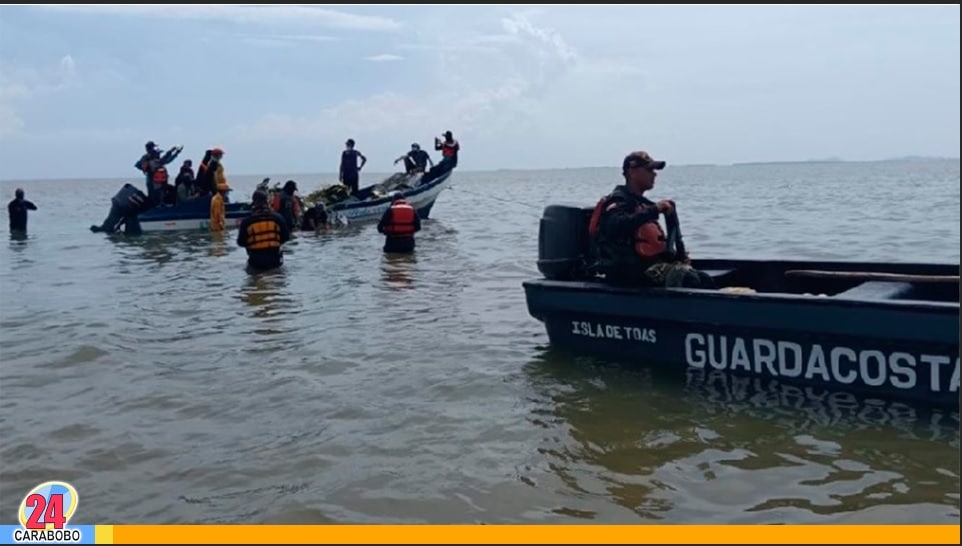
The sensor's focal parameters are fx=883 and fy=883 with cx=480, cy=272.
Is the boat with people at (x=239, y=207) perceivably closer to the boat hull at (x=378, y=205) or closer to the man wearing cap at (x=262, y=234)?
the boat hull at (x=378, y=205)

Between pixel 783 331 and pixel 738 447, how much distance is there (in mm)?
1135

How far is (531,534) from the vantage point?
4.26m

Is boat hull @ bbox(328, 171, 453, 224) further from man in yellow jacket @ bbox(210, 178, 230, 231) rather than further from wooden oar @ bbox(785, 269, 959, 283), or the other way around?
wooden oar @ bbox(785, 269, 959, 283)

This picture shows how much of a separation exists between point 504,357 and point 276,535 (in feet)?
12.8

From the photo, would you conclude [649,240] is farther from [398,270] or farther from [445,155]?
[445,155]

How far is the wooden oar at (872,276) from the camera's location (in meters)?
6.55

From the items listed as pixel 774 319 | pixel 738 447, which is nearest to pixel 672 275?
pixel 774 319

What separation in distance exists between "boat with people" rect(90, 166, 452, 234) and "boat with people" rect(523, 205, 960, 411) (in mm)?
16113

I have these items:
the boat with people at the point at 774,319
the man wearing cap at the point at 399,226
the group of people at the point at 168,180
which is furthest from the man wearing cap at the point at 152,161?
the boat with people at the point at 774,319

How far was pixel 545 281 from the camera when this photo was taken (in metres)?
7.67

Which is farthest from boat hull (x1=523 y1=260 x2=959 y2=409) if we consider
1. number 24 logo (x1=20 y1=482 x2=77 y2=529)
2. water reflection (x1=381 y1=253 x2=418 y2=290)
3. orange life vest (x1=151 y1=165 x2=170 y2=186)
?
orange life vest (x1=151 y1=165 x2=170 y2=186)

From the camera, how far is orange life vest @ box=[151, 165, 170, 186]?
76.8ft

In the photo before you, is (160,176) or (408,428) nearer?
(408,428)

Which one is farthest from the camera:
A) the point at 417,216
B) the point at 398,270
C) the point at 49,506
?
the point at 417,216
